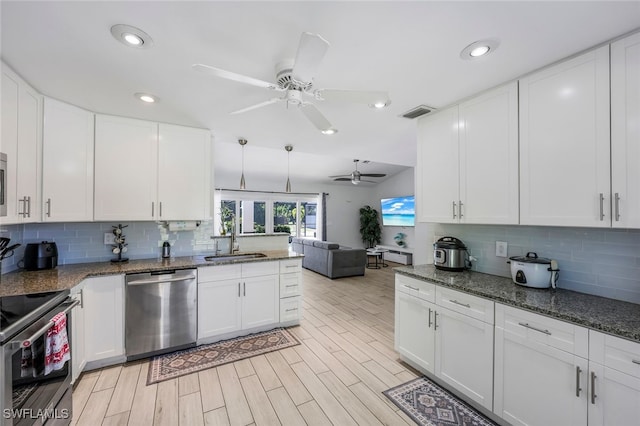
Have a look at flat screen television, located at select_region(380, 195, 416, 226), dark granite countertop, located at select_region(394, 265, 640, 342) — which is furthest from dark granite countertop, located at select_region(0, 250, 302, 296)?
flat screen television, located at select_region(380, 195, 416, 226)

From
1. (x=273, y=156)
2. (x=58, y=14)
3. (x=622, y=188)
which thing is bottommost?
(x=622, y=188)

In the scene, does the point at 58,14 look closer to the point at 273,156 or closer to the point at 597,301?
the point at 597,301

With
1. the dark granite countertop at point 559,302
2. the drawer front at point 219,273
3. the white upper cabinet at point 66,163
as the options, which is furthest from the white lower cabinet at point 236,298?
the dark granite countertop at point 559,302

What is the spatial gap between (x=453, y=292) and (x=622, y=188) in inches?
45.1

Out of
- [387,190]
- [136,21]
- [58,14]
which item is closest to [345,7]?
[136,21]

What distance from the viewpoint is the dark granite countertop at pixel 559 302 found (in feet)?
4.41

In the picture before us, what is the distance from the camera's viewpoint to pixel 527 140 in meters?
1.90

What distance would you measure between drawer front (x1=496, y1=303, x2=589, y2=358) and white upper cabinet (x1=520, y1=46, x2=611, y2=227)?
0.64 meters

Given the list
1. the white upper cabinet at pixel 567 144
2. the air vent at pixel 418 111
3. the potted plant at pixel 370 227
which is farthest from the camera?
the potted plant at pixel 370 227

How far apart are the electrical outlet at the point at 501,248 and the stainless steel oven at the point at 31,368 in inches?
126

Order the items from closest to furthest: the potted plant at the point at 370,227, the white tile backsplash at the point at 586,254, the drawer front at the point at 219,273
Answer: the white tile backsplash at the point at 586,254 < the drawer front at the point at 219,273 < the potted plant at the point at 370,227

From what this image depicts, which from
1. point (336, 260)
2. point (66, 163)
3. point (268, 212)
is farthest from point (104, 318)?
point (268, 212)

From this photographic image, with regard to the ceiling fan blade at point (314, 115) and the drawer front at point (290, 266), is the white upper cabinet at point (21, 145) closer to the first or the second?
the ceiling fan blade at point (314, 115)

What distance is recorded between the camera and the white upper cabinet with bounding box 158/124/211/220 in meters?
2.94
